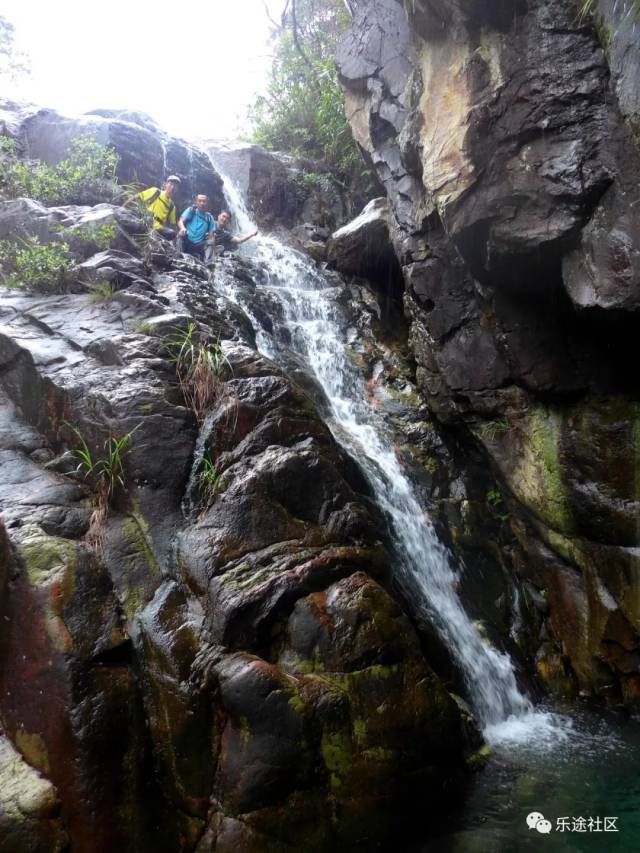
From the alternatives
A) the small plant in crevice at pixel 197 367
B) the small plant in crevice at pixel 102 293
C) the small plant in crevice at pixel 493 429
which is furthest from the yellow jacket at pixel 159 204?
the small plant in crevice at pixel 493 429

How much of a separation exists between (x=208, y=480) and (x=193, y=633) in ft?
4.68

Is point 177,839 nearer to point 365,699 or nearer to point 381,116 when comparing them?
point 365,699

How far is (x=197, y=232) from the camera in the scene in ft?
36.0

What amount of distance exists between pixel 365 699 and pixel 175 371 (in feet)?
12.6

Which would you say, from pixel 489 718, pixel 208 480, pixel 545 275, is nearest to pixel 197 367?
pixel 208 480

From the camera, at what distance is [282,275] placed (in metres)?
12.1

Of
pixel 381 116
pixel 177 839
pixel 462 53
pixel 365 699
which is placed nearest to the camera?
pixel 177 839

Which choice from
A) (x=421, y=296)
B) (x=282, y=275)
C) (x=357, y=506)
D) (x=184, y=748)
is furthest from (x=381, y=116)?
Result: (x=184, y=748)

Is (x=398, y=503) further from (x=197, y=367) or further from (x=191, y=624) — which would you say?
(x=191, y=624)

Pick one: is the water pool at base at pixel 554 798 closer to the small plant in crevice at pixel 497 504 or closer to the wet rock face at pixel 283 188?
the small plant in crevice at pixel 497 504

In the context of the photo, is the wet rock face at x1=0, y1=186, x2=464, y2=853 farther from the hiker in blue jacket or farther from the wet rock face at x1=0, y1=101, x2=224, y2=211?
the wet rock face at x1=0, y1=101, x2=224, y2=211

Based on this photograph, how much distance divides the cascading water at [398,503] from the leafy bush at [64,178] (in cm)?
321

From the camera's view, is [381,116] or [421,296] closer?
[421,296]

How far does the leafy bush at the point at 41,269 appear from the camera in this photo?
706 centimetres
